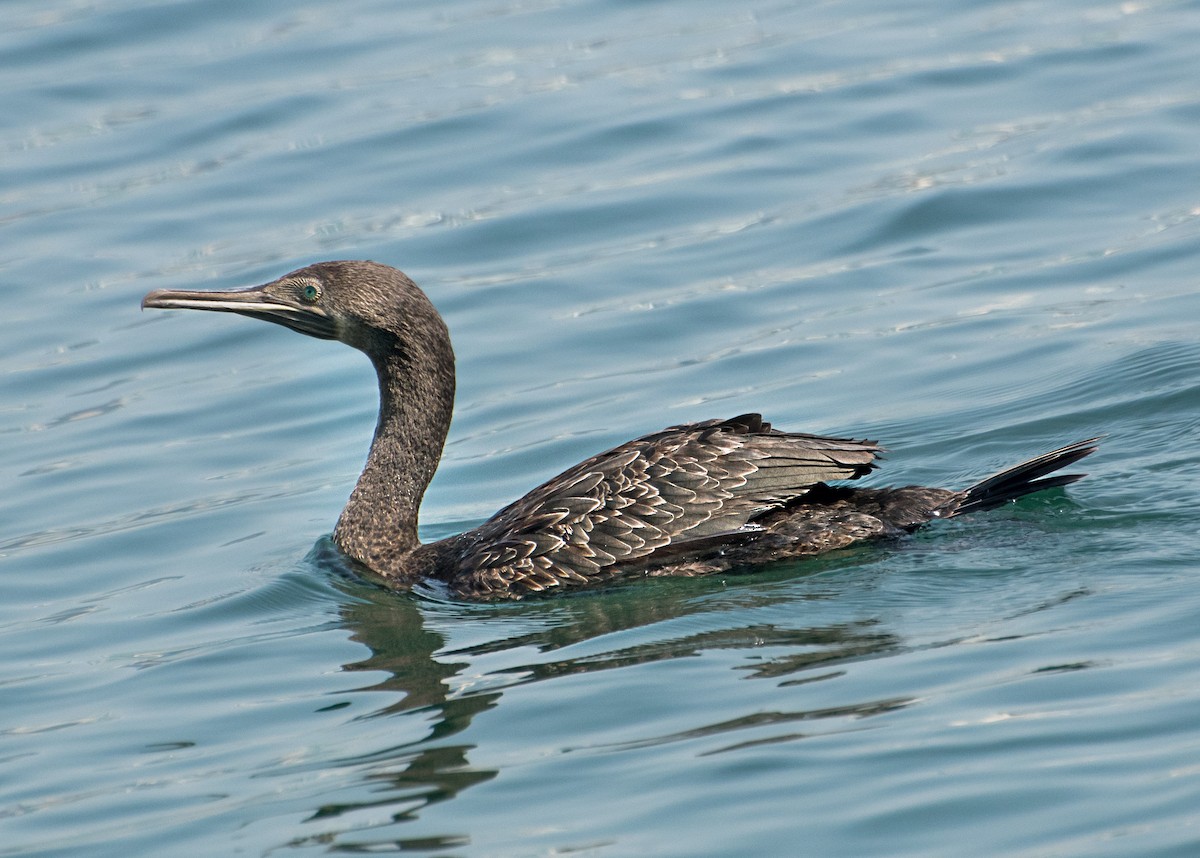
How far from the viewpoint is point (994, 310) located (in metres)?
11.4

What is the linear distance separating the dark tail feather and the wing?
Result: 1.58ft

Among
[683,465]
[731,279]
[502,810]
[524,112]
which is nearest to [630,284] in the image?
[731,279]

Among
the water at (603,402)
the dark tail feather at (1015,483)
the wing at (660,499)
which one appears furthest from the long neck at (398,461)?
the dark tail feather at (1015,483)

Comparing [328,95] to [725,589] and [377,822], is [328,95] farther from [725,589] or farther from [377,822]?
[377,822]

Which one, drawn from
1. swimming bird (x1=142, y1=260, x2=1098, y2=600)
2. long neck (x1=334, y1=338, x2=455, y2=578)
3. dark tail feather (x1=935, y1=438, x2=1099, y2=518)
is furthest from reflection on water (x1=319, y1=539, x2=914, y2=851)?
dark tail feather (x1=935, y1=438, x2=1099, y2=518)

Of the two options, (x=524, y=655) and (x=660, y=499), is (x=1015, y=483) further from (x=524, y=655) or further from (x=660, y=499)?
(x=524, y=655)

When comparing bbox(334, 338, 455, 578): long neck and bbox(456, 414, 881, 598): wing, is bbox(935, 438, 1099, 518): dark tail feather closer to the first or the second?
bbox(456, 414, 881, 598): wing

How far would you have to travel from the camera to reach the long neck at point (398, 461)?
28.9 feet

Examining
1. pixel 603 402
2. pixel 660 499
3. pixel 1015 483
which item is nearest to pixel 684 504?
pixel 660 499

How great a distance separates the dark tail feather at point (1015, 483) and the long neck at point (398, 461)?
2.55 m

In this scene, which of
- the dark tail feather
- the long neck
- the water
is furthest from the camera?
the long neck

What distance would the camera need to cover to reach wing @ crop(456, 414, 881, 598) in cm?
789

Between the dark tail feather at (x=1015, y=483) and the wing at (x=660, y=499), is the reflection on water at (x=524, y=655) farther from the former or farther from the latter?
the dark tail feather at (x=1015, y=483)

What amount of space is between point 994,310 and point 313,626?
526 centimetres
